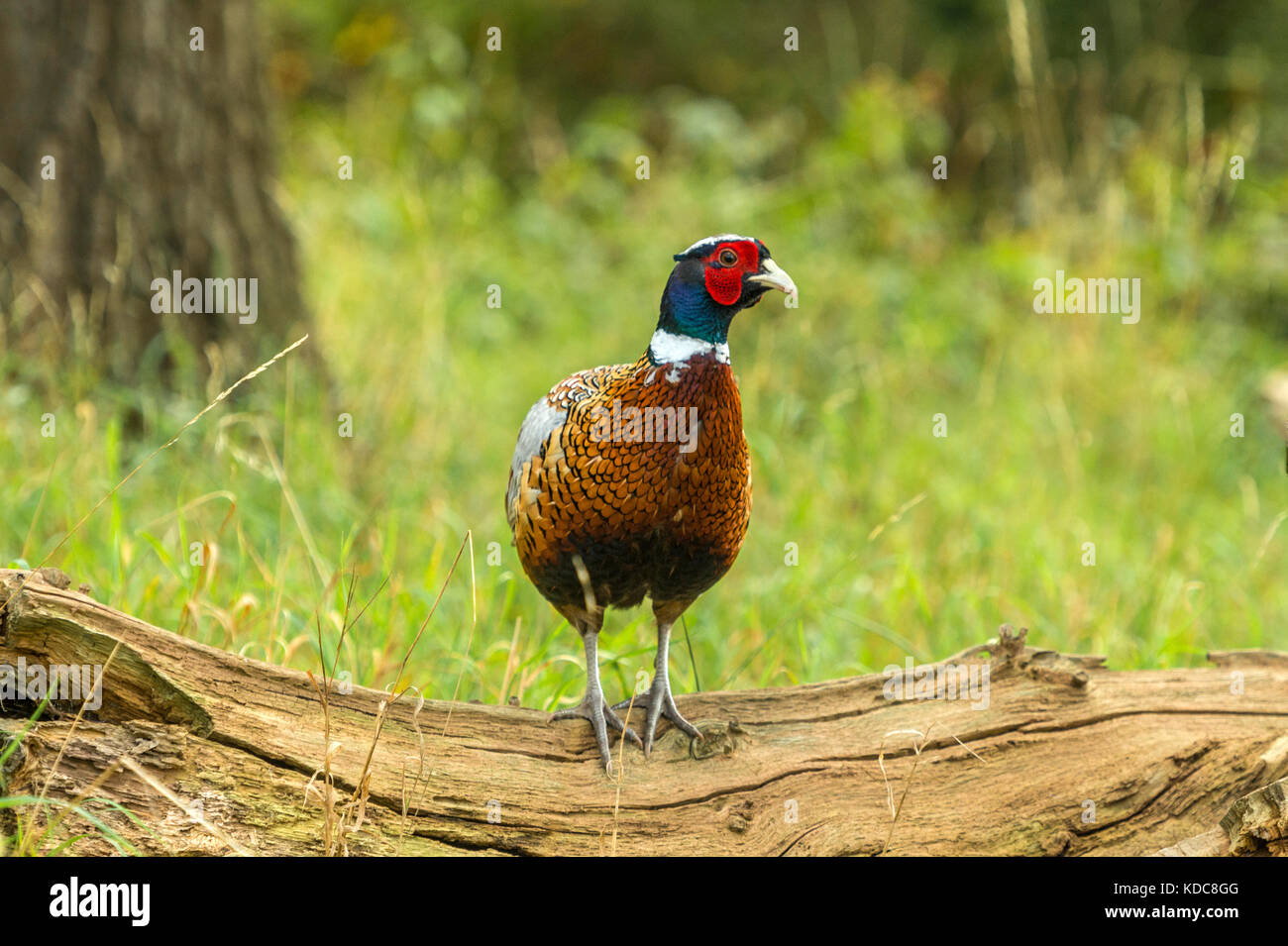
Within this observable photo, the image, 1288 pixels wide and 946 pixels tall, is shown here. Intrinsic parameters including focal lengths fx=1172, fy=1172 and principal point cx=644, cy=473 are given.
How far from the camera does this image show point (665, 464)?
2389mm

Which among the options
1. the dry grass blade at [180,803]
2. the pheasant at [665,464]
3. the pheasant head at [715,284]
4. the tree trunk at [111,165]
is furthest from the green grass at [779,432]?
the pheasant head at [715,284]

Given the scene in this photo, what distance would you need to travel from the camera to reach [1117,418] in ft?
19.1

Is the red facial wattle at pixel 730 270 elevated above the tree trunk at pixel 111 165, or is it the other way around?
the tree trunk at pixel 111 165

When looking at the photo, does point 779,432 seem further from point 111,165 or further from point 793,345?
point 111,165

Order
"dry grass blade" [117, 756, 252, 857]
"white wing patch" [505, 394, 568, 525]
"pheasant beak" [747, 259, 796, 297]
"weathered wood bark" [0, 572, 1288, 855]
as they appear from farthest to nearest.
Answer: "white wing patch" [505, 394, 568, 525] → "pheasant beak" [747, 259, 796, 297] → "weathered wood bark" [0, 572, 1288, 855] → "dry grass blade" [117, 756, 252, 857]

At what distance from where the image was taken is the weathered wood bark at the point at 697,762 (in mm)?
2154

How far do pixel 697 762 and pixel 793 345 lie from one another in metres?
3.05

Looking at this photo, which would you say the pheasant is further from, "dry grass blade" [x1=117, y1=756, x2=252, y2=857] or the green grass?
"dry grass blade" [x1=117, y1=756, x2=252, y2=857]

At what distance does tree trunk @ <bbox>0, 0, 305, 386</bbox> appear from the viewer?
14.9 feet

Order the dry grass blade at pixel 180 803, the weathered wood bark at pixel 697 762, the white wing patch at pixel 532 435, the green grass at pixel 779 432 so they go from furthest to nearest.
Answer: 1. the green grass at pixel 779 432
2. the white wing patch at pixel 532 435
3. the weathered wood bark at pixel 697 762
4. the dry grass blade at pixel 180 803

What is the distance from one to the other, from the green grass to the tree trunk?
14.4 inches

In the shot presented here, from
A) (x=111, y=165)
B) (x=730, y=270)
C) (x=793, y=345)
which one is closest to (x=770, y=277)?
(x=730, y=270)

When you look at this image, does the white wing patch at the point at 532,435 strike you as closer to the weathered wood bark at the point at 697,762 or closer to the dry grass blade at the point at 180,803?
the weathered wood bark at the point at 697,762

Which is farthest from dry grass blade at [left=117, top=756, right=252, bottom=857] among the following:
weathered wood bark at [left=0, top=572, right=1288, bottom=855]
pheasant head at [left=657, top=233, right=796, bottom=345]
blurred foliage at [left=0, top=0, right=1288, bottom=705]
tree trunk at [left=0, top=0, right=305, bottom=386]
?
tree trunk at [left=0, top=0, right=305, bottom=386]
